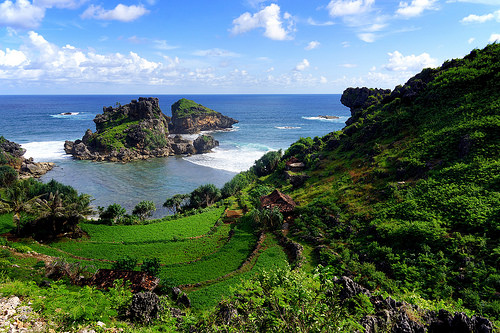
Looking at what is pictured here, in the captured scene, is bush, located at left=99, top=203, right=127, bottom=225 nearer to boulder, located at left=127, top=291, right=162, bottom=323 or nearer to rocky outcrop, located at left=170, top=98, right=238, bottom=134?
boulder, located at left=127, top=291, right=162, bottom=323

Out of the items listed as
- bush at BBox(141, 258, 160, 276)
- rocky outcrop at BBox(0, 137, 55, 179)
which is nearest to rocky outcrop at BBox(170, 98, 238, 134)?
rocky outcrop at BBox(0, 137, 55, 179)

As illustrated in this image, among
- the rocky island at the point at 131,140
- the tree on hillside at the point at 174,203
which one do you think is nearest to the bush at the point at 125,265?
the tree on hillside at the point at 174,203

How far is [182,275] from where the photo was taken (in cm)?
3045

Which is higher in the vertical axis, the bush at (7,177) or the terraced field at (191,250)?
the bush at (7,177)

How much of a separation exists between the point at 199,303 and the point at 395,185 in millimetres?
30580

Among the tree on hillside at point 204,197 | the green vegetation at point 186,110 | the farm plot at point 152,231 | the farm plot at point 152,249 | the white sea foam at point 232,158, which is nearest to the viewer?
the farm plot at point 152,249

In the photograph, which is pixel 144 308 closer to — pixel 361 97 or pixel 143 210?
pixel 143 210

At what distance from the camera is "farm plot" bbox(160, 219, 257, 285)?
98.6 ft

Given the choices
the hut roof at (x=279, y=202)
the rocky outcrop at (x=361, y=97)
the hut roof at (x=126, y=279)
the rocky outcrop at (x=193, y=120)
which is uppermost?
the rocky outcrop at (x=361, y=97)

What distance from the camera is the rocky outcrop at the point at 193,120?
175 m

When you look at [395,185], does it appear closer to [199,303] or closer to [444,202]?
[444,202]

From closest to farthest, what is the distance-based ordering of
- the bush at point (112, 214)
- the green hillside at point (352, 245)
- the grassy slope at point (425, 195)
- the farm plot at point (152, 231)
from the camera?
1. the green hillside at point (352, 245)
2. the grassy slope at point (425, 195)
3. the farm plot at point (152, 231)
4. the bush at point (112, 214)

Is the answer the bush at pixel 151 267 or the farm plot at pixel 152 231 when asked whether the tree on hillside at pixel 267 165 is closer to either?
the farm plot at pixel 152 231

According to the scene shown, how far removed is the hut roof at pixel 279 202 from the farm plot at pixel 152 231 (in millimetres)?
10302
